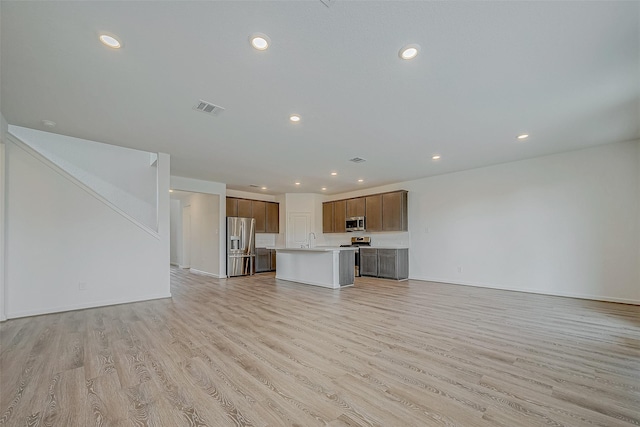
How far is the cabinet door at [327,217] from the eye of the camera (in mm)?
9273

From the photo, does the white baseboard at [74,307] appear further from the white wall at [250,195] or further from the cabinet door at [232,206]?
the white wall at [250,195]

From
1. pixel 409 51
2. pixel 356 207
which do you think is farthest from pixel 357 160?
pixel 409 51

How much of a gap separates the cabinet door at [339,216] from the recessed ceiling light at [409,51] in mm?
6537

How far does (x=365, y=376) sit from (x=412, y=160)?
442cm

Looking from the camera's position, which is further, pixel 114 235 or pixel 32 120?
pixel 114 235

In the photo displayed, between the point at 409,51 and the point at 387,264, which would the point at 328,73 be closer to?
the point at 409,51

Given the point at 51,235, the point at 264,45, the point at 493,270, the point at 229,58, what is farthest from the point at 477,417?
the point at 51,235

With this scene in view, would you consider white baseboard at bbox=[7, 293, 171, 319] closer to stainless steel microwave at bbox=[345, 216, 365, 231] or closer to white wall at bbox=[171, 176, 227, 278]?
white wall at bbox=[171, 176, 227, 278]

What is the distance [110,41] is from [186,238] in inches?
347

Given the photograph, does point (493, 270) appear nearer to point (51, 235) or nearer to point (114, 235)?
point (114, 235)

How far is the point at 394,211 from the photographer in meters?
7.45

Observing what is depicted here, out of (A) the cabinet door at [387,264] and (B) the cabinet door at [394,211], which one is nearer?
(A) the cabinet door at [387,264]

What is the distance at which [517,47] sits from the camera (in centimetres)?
223

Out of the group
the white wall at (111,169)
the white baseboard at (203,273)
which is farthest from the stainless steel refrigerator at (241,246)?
the white wall at (111,169)
